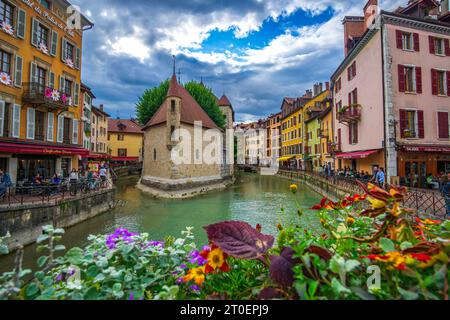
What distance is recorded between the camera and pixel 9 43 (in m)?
12.3

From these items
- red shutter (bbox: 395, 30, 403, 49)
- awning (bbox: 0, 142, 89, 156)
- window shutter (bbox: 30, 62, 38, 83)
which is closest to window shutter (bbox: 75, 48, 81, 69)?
window shutter (bbox: 30, 62, 38, 83)

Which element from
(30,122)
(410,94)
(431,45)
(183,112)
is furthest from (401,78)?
(30,122)

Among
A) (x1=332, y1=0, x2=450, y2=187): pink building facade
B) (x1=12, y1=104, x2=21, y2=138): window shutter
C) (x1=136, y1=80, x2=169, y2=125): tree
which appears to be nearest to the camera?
(x1=12, y1=104, x2=21, y2=138): window shutter

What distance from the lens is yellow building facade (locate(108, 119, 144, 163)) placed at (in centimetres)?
4841

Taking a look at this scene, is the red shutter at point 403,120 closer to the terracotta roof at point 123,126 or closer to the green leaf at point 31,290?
the green leaf at point 31,290

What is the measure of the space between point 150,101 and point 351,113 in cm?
2247

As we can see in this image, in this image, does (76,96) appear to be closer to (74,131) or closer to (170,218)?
(74,131)

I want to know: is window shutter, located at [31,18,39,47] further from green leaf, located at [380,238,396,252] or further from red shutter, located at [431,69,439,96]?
red shutter, located at [431,69,439,96]

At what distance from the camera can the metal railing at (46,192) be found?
31.8 feet

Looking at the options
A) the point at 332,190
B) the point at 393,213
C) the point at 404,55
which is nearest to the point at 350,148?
the point at 332,190

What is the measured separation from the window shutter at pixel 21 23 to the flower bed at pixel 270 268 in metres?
16.8

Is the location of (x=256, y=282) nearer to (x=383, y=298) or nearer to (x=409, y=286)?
(x=383, y=298)
